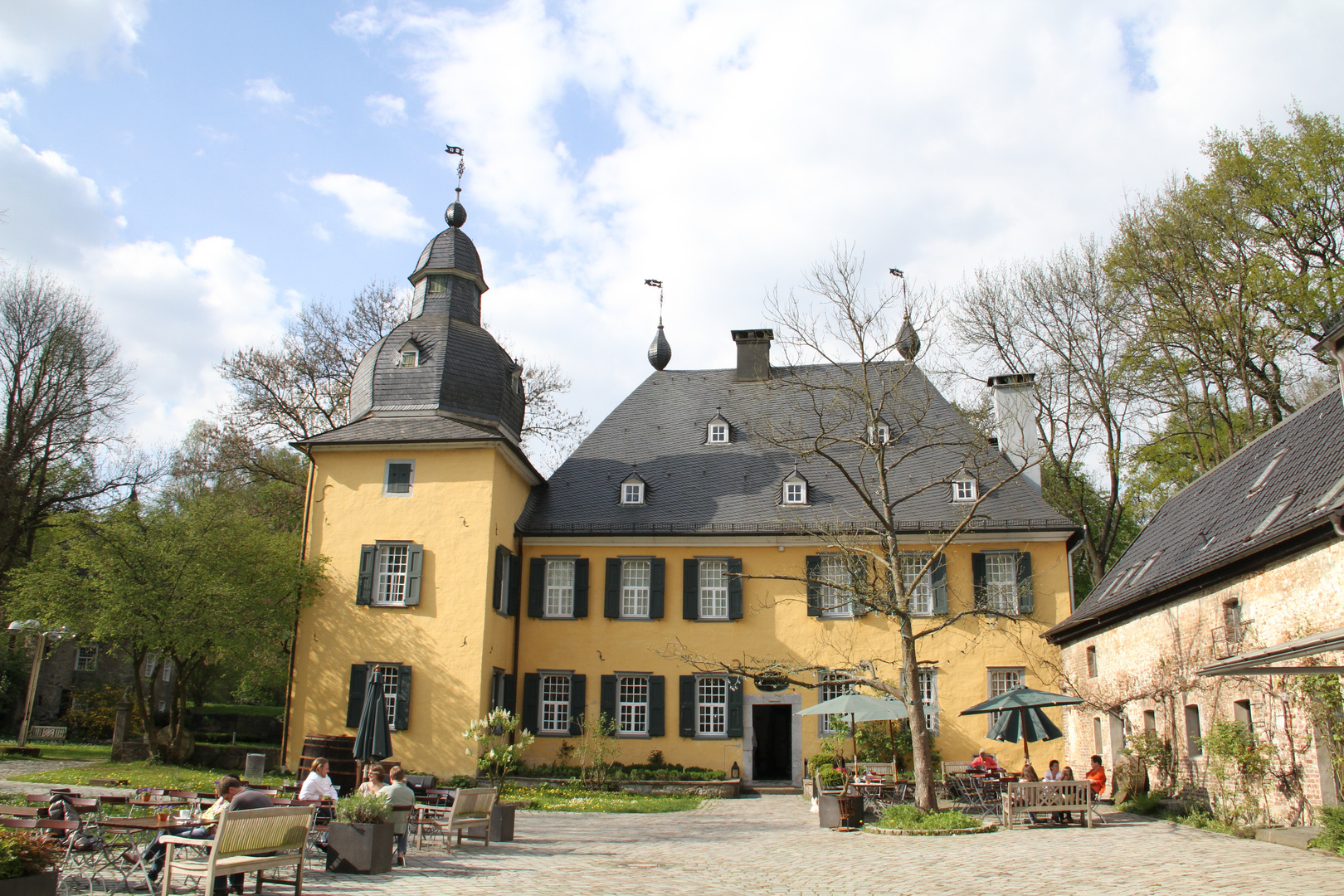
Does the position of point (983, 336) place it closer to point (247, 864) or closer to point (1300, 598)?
point (1300, 598)

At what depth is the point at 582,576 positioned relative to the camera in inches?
830

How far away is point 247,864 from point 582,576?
14.2 metres

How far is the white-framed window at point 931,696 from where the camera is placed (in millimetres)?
19750

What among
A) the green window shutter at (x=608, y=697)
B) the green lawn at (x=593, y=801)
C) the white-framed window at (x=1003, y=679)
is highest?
the white-framed window at (x=1003, y=679)

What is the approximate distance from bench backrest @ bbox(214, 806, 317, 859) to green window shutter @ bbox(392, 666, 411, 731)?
11.5 metres

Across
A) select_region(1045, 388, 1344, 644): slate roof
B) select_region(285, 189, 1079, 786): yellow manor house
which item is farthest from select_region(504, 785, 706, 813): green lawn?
select_region(1045, 388, 1344, 644): slate roof

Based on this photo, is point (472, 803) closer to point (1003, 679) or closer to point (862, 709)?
point (862, 709)

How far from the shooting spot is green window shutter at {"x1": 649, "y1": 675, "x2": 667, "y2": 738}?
2020 centimetres

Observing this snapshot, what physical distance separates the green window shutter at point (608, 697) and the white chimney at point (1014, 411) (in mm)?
10269

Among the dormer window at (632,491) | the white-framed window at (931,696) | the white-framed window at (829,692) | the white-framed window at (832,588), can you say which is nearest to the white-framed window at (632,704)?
the white-framed window at (829,692)

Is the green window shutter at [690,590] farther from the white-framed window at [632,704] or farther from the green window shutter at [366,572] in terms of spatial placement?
the green window shutter at [366,572]

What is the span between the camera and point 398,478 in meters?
20.1

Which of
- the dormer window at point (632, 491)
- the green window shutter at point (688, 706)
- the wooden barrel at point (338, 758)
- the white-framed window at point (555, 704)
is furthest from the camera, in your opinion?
the dormer window at point (632, 491)

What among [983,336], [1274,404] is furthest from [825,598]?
[1274,404]
